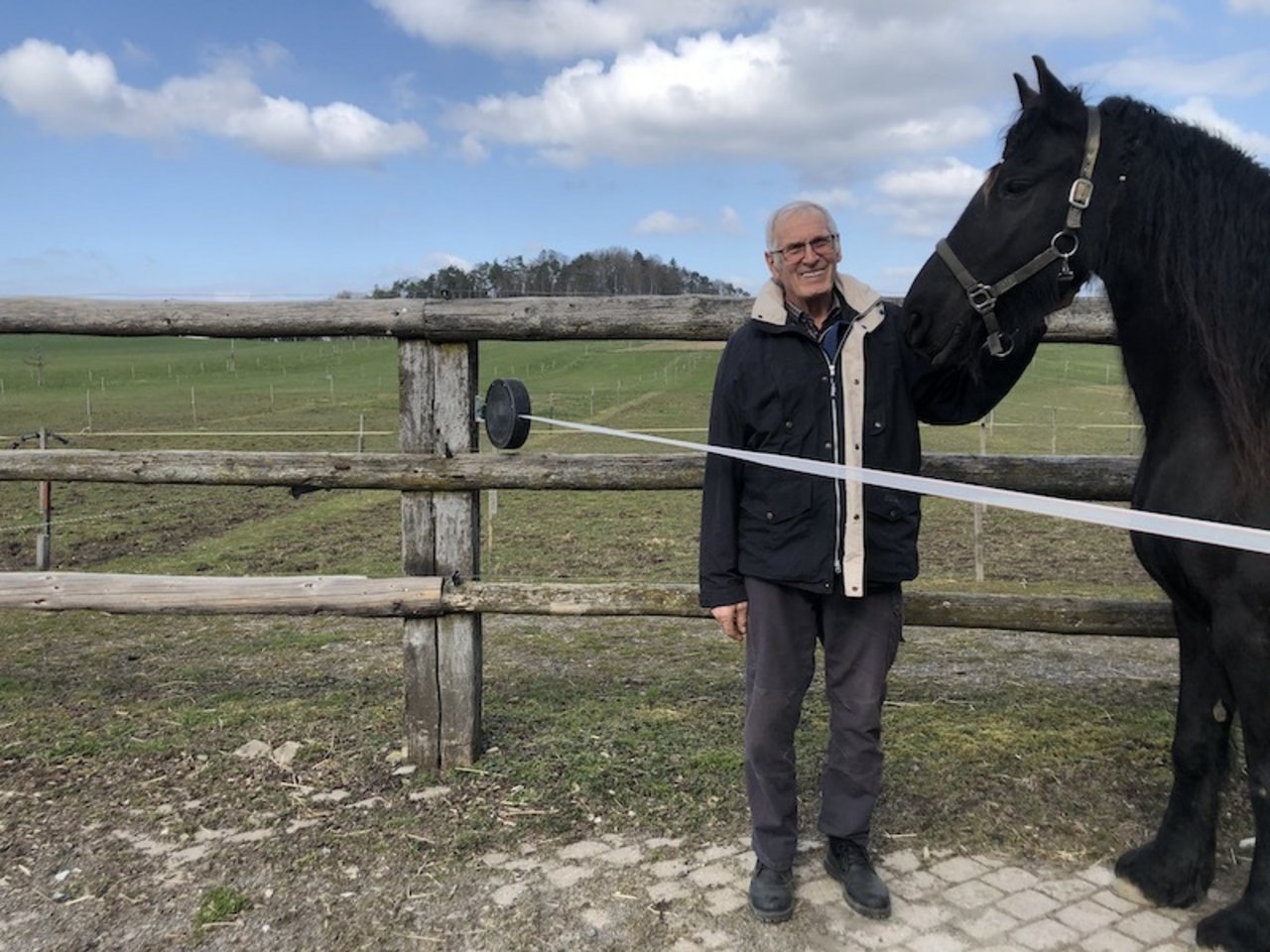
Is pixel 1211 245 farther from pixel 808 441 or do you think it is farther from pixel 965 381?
pixel 808 441

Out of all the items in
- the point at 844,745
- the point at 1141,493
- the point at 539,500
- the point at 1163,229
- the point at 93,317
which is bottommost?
the point at 539,500

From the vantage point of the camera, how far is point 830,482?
2582 millimetres

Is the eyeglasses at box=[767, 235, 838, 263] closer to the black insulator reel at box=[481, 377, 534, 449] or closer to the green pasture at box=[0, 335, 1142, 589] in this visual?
the green pasture at box=[0, 335, 1142, 589]

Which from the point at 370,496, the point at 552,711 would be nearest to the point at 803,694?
the point at 552,711

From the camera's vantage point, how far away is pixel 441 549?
138 inches

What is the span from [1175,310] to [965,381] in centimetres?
56

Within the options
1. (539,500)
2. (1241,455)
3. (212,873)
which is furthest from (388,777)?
(539,500)

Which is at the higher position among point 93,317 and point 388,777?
point 93,317

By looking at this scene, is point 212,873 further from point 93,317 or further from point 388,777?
point 93,317

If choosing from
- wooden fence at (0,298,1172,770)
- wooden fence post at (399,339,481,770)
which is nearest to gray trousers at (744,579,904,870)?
wooden fence at (0,298,1172,770)

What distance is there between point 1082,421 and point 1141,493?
27086mm

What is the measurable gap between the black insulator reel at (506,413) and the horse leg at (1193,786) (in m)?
2.15

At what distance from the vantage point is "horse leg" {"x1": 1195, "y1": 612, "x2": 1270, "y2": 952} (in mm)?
2287

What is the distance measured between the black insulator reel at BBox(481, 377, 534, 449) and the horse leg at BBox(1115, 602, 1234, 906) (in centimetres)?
215
